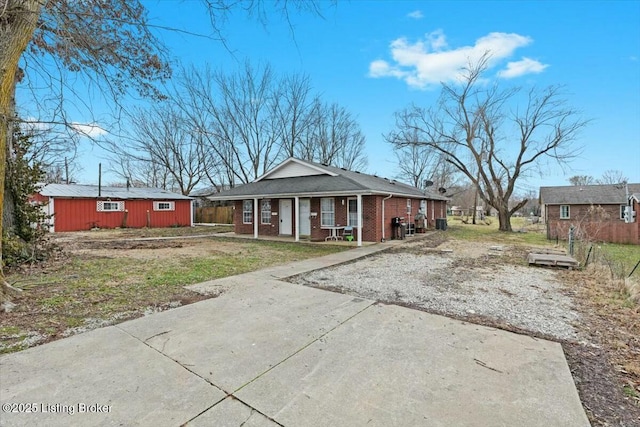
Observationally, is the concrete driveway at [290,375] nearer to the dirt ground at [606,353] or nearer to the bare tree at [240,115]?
the dirt ground at [606,353]

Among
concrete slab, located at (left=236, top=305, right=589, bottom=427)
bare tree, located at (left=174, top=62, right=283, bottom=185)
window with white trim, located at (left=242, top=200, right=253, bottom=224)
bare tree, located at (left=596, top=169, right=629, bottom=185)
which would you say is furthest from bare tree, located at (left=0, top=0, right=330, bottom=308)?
bare tree, located at (left=596, top=169, right=629, bottom=185)

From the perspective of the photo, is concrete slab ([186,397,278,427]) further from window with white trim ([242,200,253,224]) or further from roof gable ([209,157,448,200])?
window with white trim ([242,200,253,224])

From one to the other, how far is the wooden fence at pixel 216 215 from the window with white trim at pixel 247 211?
369 inches

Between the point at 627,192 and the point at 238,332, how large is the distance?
116 feet

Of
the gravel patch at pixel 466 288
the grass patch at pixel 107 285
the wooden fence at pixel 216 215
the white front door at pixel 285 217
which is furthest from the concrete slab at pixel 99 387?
the wooden fence at pixel 216 215

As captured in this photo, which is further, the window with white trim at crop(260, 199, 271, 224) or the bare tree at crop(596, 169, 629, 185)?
the bare tree at crop(596, 169, 629, 185)

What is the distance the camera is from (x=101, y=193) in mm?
20703

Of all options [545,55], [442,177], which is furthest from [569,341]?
Result: [442,177]

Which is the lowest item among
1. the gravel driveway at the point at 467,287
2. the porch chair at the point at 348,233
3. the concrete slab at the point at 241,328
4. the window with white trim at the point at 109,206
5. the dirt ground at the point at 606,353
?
the dirt ground at the point at 606,353

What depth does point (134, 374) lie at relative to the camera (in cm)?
259

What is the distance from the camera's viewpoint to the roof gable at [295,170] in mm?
15410

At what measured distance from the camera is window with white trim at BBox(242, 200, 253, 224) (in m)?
16.9

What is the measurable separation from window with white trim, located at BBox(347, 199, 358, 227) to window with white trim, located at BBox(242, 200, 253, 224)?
6.22 metres

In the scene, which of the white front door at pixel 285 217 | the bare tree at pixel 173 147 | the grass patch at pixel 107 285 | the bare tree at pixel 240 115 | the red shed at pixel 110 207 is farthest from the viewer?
the bare tree at pixel 173 147
